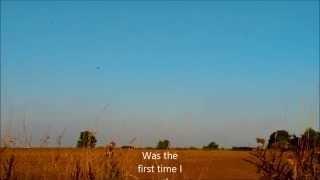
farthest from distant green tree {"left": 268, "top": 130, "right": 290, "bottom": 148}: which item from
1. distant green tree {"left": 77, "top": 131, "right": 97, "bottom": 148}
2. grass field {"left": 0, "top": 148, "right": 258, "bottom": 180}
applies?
distant green tree {"left": 77, "top": 131, "right": 97, "bottom": 148}

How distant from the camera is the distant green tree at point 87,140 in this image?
9617 millimetres

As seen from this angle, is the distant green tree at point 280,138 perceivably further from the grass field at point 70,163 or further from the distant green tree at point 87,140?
the distant green tree at point 87,140

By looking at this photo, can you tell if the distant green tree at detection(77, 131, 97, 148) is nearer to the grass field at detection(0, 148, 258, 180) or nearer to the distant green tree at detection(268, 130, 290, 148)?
the grass field at detection(0, 148, 258, 180)

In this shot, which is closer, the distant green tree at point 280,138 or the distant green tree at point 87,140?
the distant green tree at point 280,138

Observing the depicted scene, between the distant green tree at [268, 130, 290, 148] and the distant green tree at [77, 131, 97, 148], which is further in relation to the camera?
the distant green tree at [77, 131, 97, 148]

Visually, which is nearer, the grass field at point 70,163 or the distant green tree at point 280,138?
the distant green tree at point 280,138

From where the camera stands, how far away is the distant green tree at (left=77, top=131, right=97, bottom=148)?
9.62m

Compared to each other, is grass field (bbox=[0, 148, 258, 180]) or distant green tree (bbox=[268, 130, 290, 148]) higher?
distant green tree (bbox=[268, 130, 290, 148])

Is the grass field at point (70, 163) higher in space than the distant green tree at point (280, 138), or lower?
lower

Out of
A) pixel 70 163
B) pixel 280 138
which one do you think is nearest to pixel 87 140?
pixel 70 163

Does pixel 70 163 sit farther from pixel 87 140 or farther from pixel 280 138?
pixel 280 138

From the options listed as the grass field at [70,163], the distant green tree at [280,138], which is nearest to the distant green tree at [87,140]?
the grass field at [70,163]

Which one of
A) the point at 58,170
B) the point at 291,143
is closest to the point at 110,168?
the point at 58,170

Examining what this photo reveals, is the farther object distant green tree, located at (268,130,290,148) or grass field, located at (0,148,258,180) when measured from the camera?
grass field, located at (0,148,258,180)
